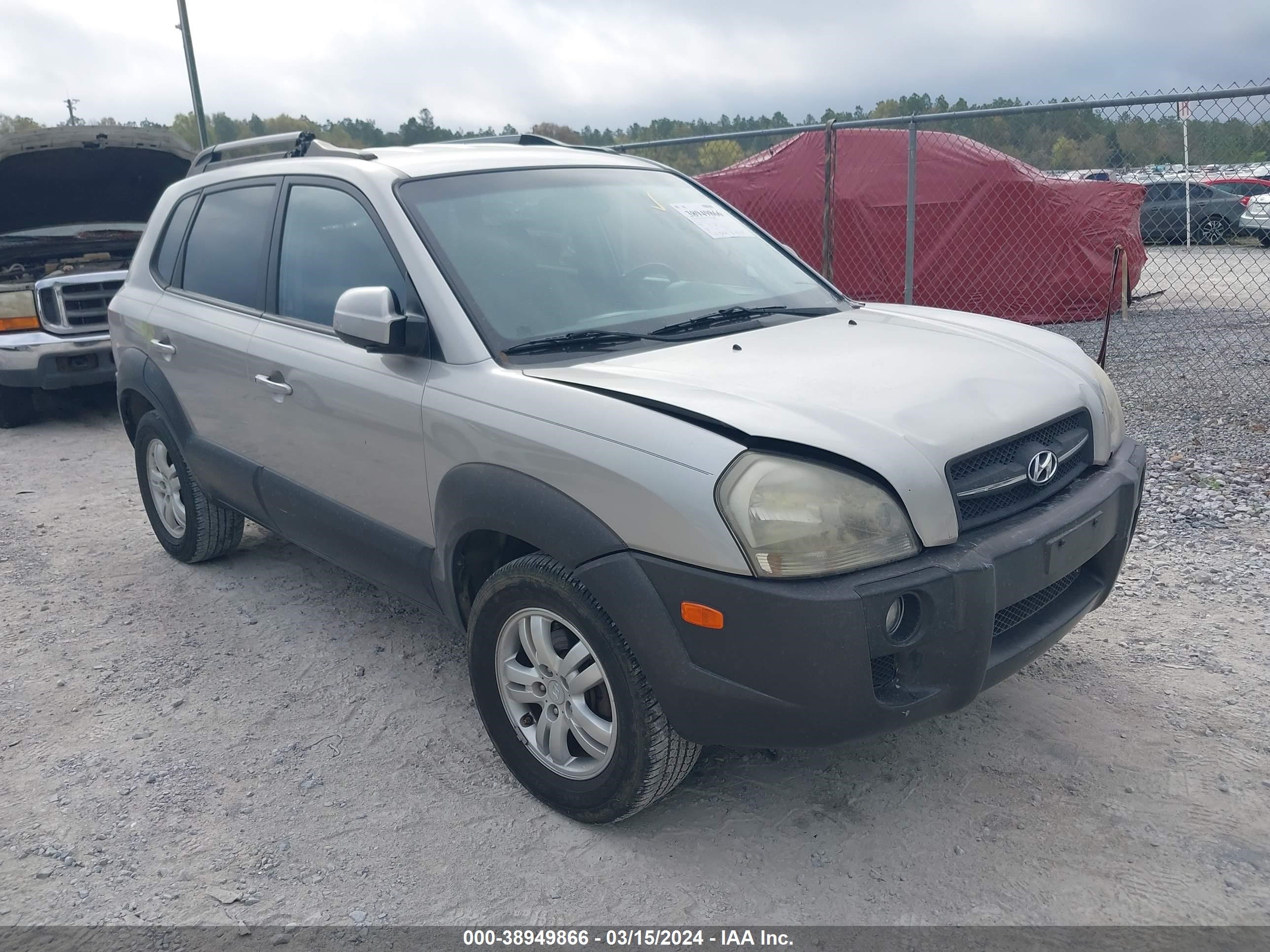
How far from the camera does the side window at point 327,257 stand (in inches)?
133

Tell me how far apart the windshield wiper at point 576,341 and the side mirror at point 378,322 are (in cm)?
29

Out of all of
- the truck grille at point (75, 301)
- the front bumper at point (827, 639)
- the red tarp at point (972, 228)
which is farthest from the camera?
the red tarp at point (972, 228)

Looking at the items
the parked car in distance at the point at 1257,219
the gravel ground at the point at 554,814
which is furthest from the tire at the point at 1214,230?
the gravel ground at the point at 554,814

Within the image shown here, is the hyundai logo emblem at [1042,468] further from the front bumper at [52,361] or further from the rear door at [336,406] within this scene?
the front bumper at [52,361]

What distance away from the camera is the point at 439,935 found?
251 centimetres

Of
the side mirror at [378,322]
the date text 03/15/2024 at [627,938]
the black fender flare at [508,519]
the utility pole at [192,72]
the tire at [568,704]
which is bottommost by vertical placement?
the date text 03/15/2024 at [627,938]

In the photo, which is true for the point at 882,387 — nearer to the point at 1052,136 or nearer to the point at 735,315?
the point at 735,315

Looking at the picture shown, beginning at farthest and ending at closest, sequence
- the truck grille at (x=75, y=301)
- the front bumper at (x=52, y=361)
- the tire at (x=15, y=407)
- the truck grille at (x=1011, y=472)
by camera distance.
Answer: the tire at (x=15, y=407) < the truck grille at (x=75, y=301) < the front bumper at (x=52, y=361) < the truck grille at (x=1011, y=472)

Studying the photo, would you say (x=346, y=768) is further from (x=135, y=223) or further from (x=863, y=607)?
(x=135, y=223)

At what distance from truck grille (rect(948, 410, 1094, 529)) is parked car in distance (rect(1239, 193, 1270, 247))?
8.10 metres

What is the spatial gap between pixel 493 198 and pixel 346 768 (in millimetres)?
1931

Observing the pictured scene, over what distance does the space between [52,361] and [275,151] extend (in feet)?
15.2

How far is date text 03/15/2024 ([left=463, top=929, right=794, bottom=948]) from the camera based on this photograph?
2.45 m

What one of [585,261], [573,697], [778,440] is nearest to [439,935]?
[573,697]
